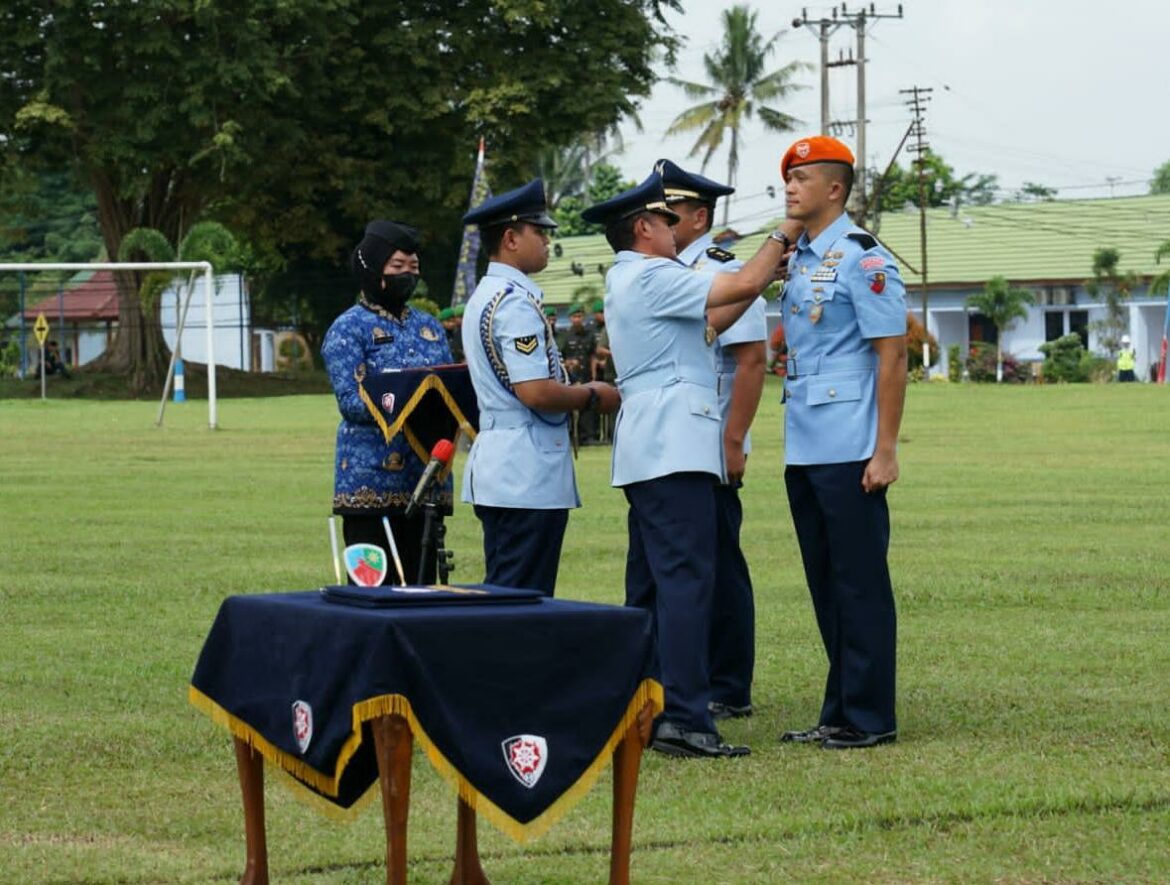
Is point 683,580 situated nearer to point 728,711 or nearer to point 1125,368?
point 728,711

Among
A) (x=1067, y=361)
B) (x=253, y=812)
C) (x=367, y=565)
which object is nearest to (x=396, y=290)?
(x=367, y=565)

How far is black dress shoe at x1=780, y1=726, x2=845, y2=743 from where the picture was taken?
7.88 meters

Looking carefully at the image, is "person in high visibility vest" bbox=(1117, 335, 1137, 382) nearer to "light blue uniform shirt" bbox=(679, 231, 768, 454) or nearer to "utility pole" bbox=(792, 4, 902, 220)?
"utility pole" bbox=(792, 4, 902, 220)

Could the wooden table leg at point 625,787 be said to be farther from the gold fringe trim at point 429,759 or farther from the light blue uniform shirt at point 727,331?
the light blue uniform shirt at point 727,331

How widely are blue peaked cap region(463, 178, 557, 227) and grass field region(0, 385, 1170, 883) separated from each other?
73.5 inches

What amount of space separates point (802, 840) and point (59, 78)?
44.7 meters

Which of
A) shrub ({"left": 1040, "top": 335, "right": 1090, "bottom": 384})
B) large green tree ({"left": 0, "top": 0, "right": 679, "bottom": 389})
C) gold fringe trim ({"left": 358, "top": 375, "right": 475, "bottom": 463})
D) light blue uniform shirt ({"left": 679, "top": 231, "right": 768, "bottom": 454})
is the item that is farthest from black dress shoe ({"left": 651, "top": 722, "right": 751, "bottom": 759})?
shrub ({"left": 1040, "top": 335, "right": 1090, "bottom": 384})

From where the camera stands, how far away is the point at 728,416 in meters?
8.25

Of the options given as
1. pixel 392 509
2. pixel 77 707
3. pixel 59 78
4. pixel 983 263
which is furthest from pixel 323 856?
pixel 983 263

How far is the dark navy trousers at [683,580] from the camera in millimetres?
7605

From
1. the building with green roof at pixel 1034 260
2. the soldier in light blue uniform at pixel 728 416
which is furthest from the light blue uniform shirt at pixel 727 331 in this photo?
the building with green roof at pixel 1034 260

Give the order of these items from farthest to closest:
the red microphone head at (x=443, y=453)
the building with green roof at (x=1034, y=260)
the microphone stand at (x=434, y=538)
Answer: the building with green roof at (x=1034, y=260) < the red microphone head at (x=443, y=453) < the microphone stand at (x=434, y=538)

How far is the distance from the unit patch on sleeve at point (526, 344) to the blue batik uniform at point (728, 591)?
890 mm

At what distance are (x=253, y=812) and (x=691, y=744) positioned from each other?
230 cm
